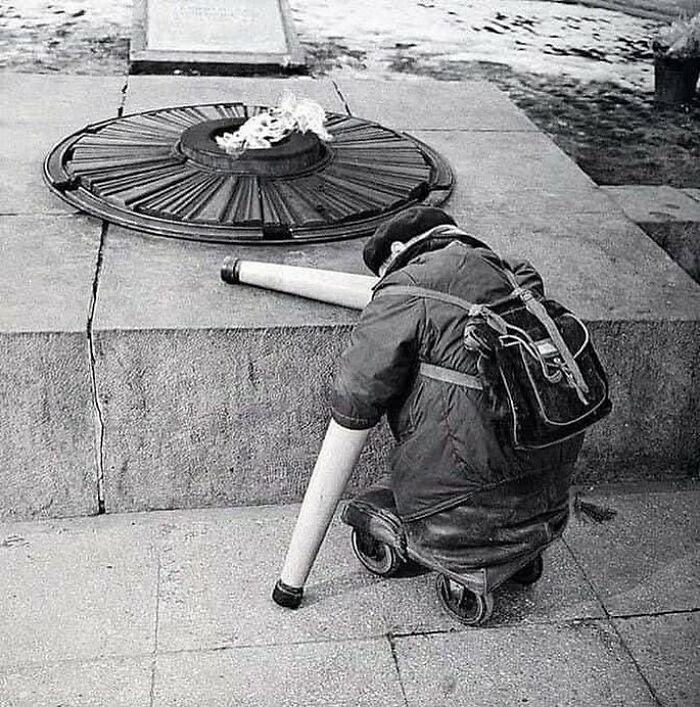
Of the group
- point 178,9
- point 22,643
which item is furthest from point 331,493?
point 178,9

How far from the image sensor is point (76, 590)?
2764mm

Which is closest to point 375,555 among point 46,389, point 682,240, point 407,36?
point 46,389

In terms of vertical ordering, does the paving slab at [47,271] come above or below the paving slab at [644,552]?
above

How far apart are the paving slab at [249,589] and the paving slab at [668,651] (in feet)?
2.11


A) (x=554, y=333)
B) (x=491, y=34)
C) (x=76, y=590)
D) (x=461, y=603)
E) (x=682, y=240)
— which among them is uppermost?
(x=554, y=333)

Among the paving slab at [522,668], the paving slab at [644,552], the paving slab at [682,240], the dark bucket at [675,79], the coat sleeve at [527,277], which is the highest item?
the coat sleeve at [527,277]

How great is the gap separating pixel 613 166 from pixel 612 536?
361 cm

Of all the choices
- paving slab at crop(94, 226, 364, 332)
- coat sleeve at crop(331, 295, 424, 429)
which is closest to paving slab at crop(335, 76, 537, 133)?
paving slab at crop(94, 226, 364, 332)

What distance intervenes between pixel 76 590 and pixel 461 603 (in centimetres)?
100

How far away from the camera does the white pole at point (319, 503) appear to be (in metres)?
2.55

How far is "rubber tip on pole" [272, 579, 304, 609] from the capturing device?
2701mm

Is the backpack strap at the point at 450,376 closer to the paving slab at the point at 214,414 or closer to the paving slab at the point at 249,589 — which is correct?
the paving slab at the point at 214,414

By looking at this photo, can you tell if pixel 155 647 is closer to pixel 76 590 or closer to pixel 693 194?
pixel 76 590

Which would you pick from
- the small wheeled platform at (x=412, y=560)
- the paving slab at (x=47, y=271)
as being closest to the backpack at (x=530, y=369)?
the small wheeled platform at (x=412, y=560)
